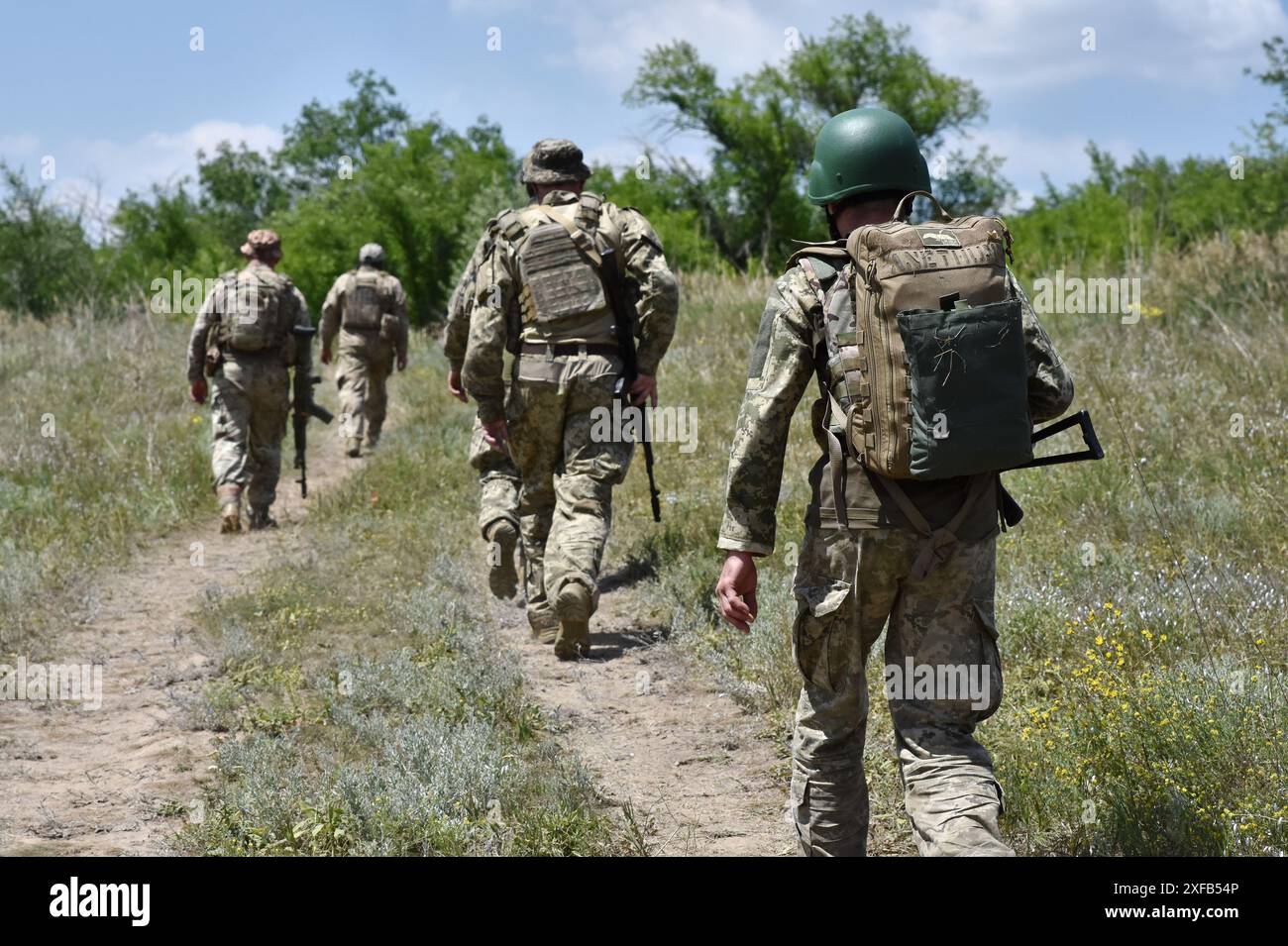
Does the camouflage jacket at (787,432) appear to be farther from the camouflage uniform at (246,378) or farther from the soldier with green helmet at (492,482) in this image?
the camouflage uniform at (246,378)

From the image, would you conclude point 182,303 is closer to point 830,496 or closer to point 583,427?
point 583,427

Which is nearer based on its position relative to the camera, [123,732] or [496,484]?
[123,732]

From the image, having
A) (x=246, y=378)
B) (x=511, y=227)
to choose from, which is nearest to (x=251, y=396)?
(x=246, y=378)

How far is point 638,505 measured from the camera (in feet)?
29.3

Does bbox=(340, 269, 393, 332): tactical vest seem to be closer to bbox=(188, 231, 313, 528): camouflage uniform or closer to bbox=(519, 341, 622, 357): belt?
bbox=(188, 231, 313, 528): camouflage uniform

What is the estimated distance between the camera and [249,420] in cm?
1009

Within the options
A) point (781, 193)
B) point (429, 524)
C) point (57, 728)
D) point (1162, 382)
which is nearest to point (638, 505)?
point (429, 524)

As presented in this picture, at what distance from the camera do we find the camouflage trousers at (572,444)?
6188 mm

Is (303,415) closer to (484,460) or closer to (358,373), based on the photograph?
A: (358,373)

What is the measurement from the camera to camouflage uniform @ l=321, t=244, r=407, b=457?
44.0 feet

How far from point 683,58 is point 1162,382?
49.0 metres

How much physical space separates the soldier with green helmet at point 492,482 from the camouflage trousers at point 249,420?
319 cm

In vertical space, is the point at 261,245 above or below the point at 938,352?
above

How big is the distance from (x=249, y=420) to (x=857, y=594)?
784 centimetres
